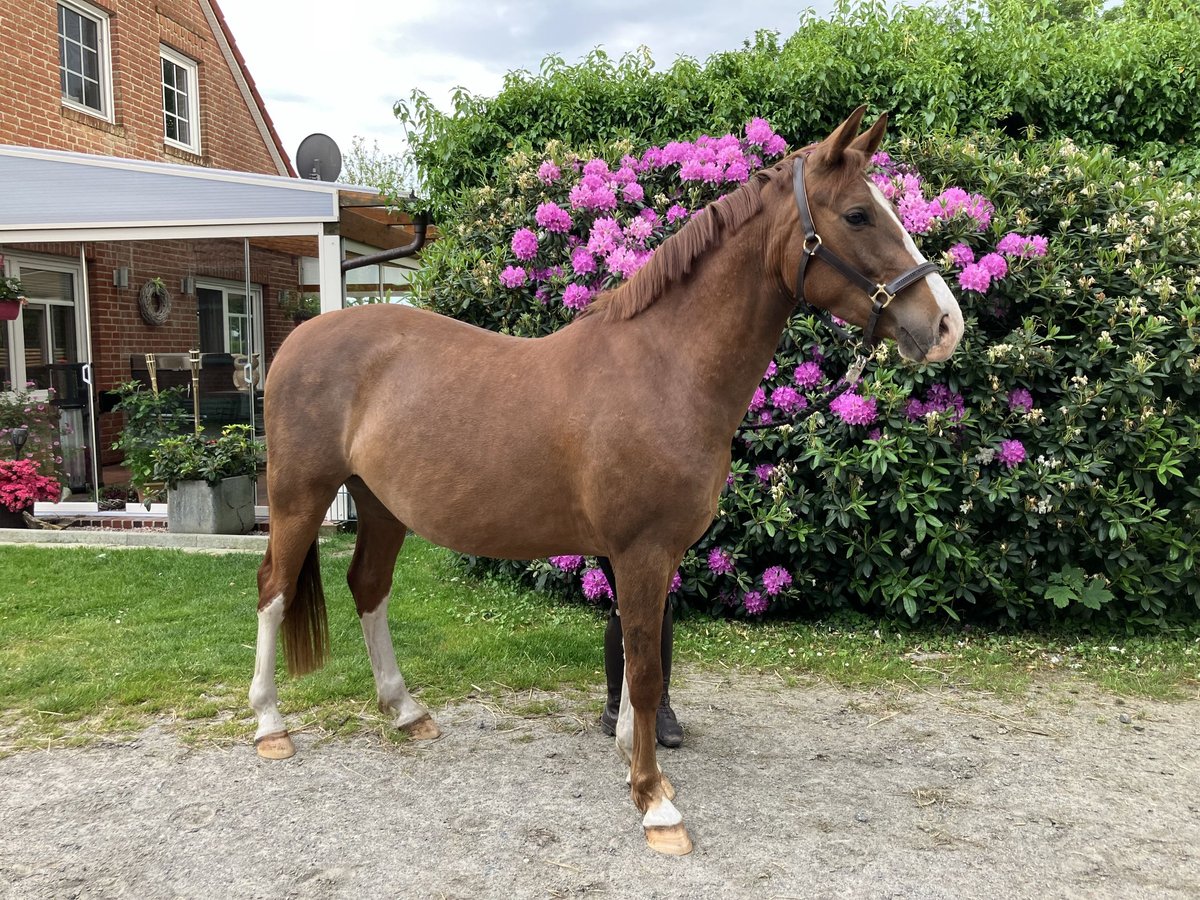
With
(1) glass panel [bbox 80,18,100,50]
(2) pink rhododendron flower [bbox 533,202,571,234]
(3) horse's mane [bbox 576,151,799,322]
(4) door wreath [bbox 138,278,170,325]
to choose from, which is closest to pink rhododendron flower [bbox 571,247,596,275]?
(2) pink rhododendron flower [bbox 533,202,571,234]

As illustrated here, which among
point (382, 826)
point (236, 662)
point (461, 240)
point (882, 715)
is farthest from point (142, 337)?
point (882, 715)

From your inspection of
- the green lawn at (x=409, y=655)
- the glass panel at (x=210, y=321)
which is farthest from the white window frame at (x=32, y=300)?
the green lawn at (x=409, y=655)

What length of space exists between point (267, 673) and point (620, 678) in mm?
1465

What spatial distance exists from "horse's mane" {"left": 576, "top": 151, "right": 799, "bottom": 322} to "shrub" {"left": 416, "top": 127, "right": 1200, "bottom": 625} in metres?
1.87

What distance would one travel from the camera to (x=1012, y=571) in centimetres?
447

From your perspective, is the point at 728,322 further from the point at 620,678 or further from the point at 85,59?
the point at 85,59

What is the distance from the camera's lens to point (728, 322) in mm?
2559

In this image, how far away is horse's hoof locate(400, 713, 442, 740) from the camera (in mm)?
3314

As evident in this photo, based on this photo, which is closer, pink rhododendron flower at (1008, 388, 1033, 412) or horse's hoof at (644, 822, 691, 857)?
horse's hoof at (644, 822, 691, 857)

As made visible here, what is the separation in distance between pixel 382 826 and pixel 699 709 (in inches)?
61.8

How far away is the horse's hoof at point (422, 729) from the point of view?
331 centimetres

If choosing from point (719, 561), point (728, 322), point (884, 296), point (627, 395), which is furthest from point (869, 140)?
point (719, 561)

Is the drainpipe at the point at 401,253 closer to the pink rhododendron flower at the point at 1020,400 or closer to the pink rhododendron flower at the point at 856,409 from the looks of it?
the pink rhododendron flower at the point at 856,409

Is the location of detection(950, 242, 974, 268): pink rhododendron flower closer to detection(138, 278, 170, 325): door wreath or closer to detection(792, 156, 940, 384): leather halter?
detection(792, 156, 940, 384): leather halter
